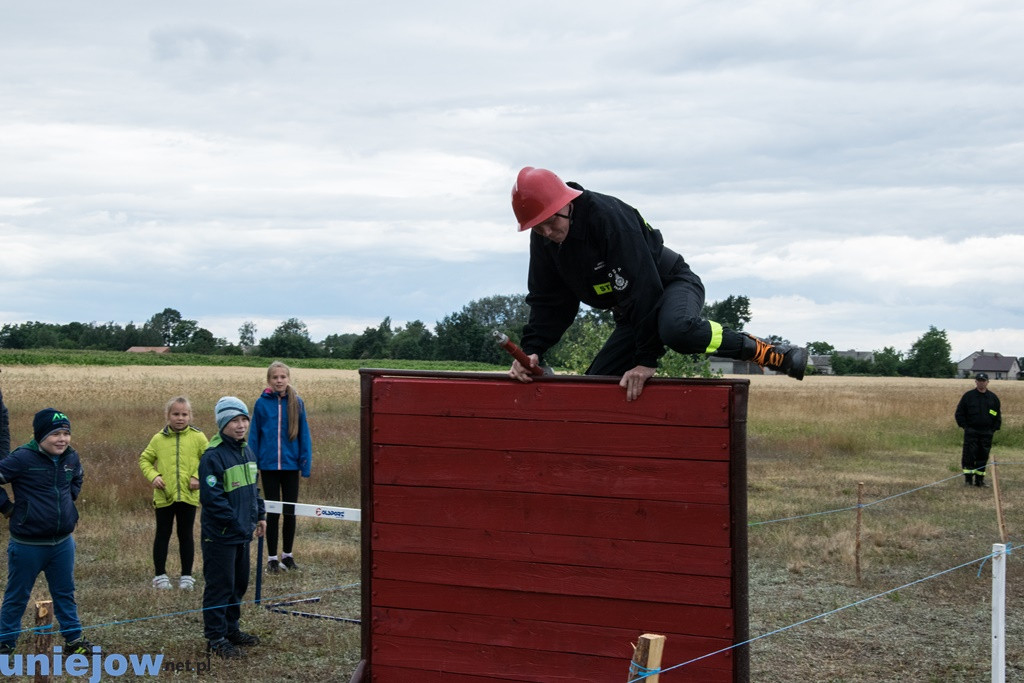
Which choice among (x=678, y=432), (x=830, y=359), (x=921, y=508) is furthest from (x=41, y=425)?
(x=830, y=359)

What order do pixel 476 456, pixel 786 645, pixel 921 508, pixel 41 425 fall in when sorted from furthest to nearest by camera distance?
pixel 921 508
pixel 786 645
pixel 41 425
pixel 476 456

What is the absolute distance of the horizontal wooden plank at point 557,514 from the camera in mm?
5059

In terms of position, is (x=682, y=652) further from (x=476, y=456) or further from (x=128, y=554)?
(x=128, y=554)

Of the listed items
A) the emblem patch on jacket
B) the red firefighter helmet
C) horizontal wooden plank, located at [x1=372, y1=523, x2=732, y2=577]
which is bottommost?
horizontal wooden plank, located at [x1=372, y1=523, x2=732, y2=577]

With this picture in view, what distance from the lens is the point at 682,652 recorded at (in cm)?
511

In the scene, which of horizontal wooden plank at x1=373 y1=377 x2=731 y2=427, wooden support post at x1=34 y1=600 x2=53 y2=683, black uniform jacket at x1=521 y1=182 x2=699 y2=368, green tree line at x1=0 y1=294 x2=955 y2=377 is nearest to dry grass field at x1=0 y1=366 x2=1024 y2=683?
horizontal wooden plank at x1=373 y1=377 x2=731 y2=427

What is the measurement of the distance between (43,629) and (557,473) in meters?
2.47

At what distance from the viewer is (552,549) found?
530 centimetres

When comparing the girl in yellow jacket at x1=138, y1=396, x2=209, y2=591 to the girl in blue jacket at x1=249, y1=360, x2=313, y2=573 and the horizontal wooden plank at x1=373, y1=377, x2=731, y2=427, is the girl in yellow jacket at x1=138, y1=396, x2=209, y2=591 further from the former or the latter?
the horizontal wooden plank at x1=373, y1=377, x2=731, y2=427

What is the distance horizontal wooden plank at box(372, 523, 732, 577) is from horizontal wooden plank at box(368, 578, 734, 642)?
0.60 ft

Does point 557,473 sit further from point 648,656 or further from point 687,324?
point 648,656

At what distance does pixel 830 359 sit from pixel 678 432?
119892 mm

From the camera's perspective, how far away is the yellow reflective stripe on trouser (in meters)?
5.19

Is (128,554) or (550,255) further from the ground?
(550,255)
